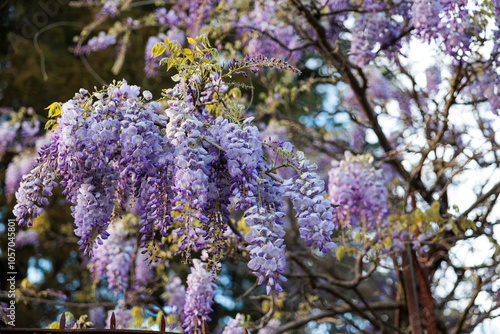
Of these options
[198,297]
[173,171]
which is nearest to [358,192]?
[198,297]

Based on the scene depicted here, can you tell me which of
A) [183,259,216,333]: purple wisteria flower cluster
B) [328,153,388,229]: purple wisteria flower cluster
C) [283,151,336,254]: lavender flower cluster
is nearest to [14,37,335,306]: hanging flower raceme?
[283,151,336,254]: lavender flower cluster

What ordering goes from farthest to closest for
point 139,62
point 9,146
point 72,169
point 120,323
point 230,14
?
point 139,62, point 9,146, point 230,14, point 120,323, point 72,169

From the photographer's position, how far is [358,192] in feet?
12.8

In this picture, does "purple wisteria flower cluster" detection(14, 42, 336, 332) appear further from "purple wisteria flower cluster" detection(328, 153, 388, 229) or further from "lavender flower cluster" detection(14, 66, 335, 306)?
"purple wisteria flower cluster" detection(328, 153, 388, 229)

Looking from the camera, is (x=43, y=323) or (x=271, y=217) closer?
(x=271, y=217)

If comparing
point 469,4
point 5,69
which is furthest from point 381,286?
point 5,69

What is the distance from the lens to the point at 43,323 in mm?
7277

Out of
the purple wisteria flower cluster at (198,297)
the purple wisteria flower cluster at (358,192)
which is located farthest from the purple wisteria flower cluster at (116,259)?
the purple wisteria flower cluster at (358,192)

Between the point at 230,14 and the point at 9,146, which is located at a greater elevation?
the point at 230,14

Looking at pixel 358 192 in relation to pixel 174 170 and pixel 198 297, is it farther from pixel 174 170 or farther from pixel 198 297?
pixel 174 170

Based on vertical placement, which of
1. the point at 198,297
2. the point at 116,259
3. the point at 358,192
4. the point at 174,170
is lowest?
the point at 198,297

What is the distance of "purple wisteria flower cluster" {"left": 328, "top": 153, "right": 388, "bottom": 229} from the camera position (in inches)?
151

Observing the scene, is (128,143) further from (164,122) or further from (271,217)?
(271,217)

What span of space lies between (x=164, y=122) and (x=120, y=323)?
245 cm
